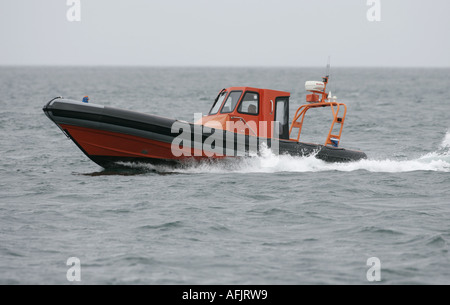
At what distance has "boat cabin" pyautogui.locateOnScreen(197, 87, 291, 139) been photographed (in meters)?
11.9

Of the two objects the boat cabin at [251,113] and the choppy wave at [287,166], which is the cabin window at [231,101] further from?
the choppy wave at [287,166]

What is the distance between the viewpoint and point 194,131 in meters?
11.3

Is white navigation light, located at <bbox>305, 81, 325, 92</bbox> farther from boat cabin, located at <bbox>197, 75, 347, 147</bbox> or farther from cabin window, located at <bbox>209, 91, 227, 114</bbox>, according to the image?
cabin window, located at <bbox>209, 91, 227, 114</bbox>

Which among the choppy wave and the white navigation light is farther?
the white navigation light

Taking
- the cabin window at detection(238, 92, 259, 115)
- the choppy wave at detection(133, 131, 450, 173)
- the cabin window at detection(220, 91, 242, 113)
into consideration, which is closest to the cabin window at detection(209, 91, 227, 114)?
the cabin window at detection(220, 91, 242, 113)

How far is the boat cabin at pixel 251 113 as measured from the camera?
11914 millimetres

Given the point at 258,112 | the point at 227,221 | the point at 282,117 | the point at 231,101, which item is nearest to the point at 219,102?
the point at 231,101

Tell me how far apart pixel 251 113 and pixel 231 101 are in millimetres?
461

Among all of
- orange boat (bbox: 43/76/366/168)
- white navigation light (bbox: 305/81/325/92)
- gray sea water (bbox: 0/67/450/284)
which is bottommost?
gray sea water (bbox: 0/67/450/284)

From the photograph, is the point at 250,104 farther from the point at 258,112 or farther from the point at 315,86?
the point at 315,86

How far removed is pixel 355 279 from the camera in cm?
618

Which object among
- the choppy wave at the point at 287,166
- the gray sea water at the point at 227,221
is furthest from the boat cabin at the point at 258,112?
the gray sea water at the point at 227,221

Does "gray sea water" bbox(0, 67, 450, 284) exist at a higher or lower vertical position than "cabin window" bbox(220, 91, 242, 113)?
lower
